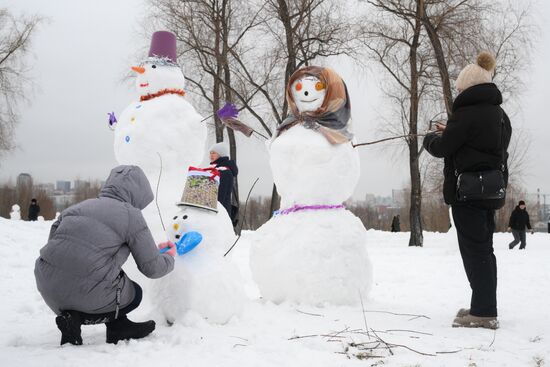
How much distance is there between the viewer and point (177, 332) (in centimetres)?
330

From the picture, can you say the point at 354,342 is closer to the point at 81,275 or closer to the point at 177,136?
the point at 81,275

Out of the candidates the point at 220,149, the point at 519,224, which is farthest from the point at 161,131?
the point at 519,224

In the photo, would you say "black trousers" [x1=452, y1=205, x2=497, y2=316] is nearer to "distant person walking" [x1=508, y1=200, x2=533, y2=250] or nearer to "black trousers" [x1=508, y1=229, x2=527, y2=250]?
"distant person walking" [x1=508, y1=200, x2=533, y2=250]

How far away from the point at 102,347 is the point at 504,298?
423 centimetres

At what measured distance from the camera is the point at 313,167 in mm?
4844

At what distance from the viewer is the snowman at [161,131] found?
4840 mm

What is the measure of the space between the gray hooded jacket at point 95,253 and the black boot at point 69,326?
5 centimetres

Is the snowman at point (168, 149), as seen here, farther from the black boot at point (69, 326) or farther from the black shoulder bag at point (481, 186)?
the black shoulder bag at point (481, 186)

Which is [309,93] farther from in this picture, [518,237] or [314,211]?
[518,237]

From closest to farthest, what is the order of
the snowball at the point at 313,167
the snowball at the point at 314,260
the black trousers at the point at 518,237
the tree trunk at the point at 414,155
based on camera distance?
the snowball at the point at 314,260 → the snowball at the point at 313,167 → the black trousers at the point at 518,237 → the tree trunk at the point at 414,155

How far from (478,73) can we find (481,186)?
929mm

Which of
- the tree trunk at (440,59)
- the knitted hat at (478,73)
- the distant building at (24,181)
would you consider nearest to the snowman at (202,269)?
the knitted hat at (478,73)

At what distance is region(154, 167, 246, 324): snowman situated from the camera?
365 centimetres

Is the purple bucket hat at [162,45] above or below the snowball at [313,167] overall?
above
